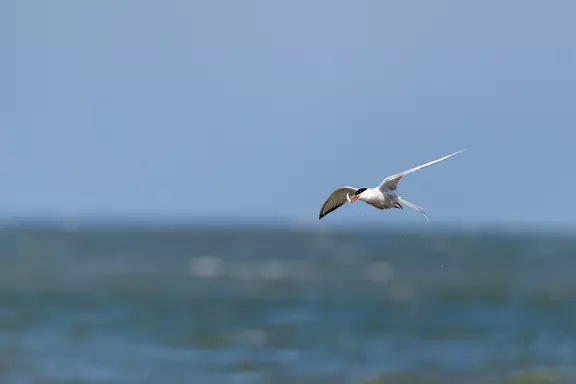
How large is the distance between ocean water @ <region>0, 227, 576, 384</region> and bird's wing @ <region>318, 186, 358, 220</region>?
53.9ft

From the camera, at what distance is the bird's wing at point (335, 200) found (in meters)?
11.2

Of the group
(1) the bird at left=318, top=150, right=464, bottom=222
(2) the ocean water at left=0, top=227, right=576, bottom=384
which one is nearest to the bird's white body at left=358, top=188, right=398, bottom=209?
(1) the bird at left=318, top=150, right=464, bottom=222

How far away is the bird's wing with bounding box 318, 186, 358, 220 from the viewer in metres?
11.2

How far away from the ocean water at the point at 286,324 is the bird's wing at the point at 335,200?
53.9 ft

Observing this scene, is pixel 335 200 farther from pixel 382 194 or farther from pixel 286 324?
pixel 286 324

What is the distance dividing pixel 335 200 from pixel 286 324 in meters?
27.7

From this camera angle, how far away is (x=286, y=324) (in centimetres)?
3869

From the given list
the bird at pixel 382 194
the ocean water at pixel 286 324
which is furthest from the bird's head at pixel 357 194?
the ocean water at pixel 286 324

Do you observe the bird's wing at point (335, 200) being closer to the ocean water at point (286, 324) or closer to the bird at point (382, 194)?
the bird at point (382, 194)

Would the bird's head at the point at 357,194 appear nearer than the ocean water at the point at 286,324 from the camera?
Yes

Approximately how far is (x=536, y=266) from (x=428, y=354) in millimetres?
46657

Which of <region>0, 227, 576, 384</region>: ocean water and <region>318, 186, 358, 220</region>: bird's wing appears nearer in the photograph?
<region>318, 186, 358, 220</region>: bird's wing

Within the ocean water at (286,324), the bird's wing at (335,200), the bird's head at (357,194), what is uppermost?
the ocean water at (286,324)

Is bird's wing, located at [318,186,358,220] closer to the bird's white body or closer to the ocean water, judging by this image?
the bird's white body
